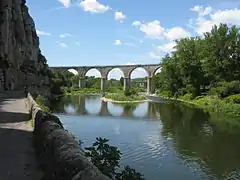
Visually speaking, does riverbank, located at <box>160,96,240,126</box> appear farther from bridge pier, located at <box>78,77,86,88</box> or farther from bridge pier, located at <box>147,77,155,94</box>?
bridge pier, located at <box>78,77,86,88</box>

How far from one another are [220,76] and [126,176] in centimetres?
5286

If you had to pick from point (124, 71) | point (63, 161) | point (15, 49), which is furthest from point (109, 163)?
point (124, 71)

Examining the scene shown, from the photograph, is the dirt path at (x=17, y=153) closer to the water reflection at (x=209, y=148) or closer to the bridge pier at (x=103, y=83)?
the water reflection at (x=209, y=148)

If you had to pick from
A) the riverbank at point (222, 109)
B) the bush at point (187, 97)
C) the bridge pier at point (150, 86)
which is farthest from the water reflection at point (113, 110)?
the bridge pier at point (150, 86)

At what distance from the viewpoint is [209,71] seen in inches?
2313

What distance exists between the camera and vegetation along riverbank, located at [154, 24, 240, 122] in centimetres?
5209

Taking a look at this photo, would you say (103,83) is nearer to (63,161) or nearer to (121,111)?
(121,111)

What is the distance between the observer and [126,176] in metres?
7.39

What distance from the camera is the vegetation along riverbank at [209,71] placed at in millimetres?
52094

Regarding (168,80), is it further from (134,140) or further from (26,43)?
(134,140)

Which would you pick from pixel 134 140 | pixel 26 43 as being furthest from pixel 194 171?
pixel 26 43

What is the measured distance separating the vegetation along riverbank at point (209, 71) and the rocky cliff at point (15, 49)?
26855 mm

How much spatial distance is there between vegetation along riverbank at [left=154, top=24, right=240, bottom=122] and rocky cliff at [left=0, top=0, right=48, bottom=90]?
26855 millimetres

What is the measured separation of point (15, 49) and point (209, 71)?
31.6 metres
